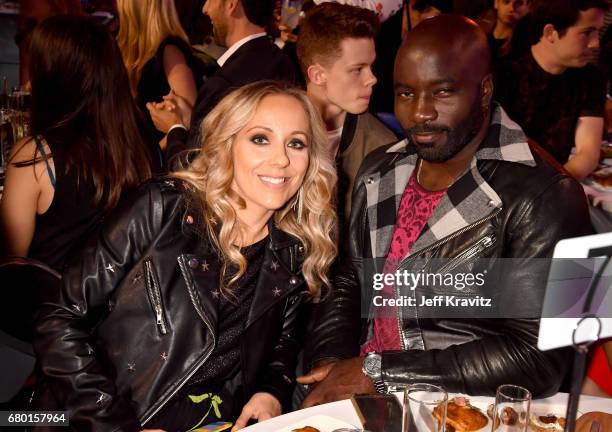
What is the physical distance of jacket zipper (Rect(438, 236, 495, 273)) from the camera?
87.5 inches

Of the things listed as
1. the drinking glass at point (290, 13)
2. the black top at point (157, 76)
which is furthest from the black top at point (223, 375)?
the drinking glass at point (290, 13)

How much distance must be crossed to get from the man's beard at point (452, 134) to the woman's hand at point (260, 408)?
97 cm

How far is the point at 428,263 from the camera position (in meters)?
2.31

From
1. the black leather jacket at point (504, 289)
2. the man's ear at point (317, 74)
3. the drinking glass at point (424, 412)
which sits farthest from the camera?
the man's ear at point (317, 74)

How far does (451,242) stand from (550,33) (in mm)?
2293

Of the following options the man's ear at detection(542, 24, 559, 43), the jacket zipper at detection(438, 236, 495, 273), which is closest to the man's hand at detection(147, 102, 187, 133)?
the jacket zipper at detection(438, 236, 495, 273)

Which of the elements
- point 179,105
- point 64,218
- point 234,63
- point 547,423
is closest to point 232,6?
point 234,63

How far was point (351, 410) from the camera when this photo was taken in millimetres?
1852

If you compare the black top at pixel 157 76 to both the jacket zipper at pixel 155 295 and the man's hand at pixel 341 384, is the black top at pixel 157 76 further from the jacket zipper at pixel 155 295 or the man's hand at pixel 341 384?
the man's hand at pixel 341 384

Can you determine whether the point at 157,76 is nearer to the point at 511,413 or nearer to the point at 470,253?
the point at 470,253

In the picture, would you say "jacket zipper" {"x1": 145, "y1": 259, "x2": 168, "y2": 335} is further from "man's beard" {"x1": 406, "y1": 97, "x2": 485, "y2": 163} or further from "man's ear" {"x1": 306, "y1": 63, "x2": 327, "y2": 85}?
"man's ear" {"x1": 306, "y1": 63, "x2": 327, "y2": 85}

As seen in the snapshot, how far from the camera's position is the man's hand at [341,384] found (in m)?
2.12

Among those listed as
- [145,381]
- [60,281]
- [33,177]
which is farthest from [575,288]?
[33,177]

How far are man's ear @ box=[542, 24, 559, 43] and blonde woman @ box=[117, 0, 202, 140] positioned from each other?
2149mm
